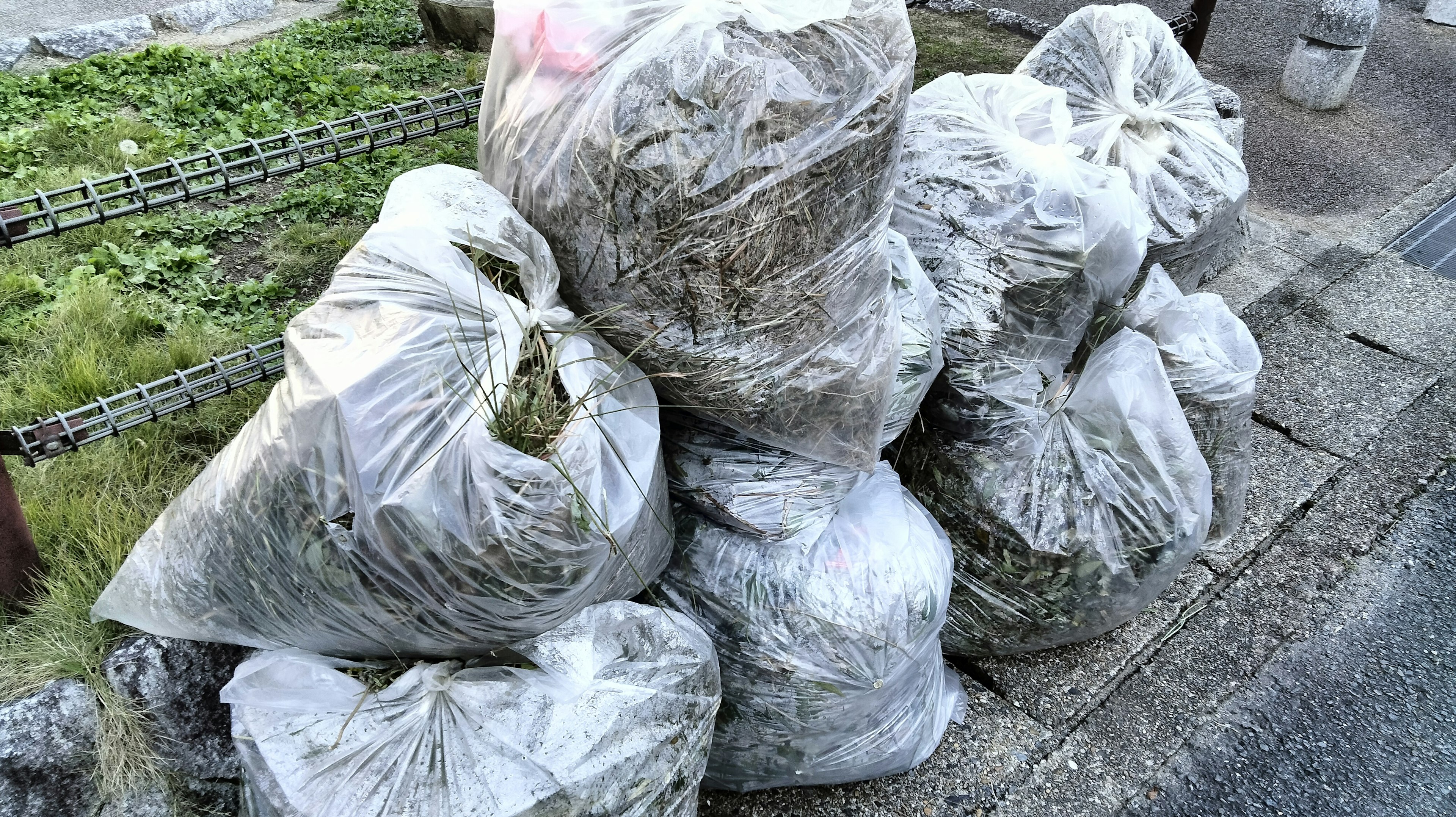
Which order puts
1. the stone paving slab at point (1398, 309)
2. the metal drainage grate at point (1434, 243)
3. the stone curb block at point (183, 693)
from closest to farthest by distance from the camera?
the stone curb block at point (183, 693), the stone paving slab at point (1398, 309), the metal drainage grate at point (1434, 243)

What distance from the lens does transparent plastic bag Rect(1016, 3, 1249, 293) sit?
2.29 meters

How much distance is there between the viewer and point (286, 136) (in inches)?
60.0

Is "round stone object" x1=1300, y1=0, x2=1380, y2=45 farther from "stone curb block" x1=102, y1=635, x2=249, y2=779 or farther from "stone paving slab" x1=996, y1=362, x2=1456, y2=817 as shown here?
"stone curb block" x1=102, y1=635, x2=249, y2=779

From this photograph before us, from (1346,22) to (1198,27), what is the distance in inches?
56.6

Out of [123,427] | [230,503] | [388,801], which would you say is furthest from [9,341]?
[388,801]

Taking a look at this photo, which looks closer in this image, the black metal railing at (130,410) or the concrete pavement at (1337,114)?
the black metal railing at (130,410)

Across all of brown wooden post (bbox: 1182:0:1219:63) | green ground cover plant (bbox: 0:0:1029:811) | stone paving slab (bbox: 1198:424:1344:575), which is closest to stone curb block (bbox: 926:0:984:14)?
green ground cover plant (bbox: 0:0:1029:811)

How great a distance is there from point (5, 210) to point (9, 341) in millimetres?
897

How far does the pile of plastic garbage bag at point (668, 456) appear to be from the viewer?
1.25 m

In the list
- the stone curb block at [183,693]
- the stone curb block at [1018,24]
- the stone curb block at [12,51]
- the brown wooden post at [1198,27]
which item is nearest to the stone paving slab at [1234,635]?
the stone curb block at [183,693]

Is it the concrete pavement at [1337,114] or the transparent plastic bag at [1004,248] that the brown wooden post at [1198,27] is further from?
the transparent plastic bag at [1004,248]

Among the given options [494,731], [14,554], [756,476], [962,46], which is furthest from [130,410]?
[962,46]

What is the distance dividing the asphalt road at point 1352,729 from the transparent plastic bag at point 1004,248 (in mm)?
709

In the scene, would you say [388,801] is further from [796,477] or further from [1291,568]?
[1291,568]
